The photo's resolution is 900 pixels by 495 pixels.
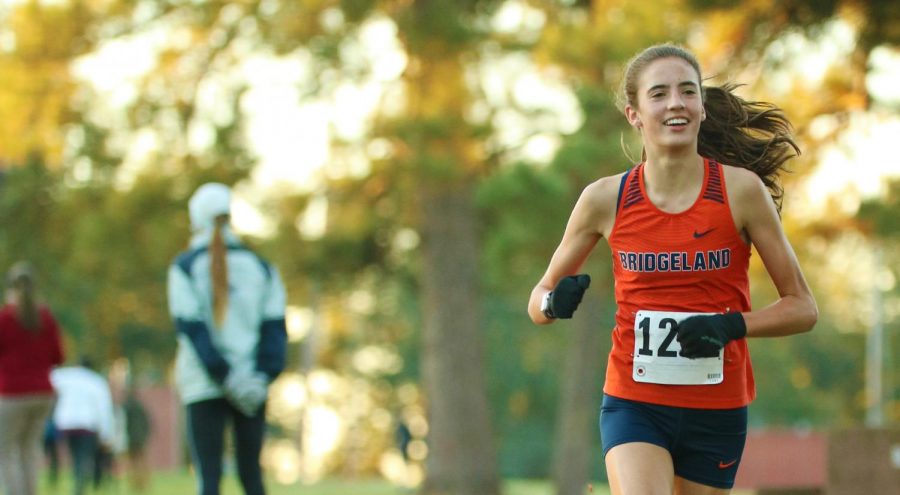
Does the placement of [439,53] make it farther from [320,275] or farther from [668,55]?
[668,55]

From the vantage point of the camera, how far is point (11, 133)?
56.4ft

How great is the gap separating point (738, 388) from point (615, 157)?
10.7 meters

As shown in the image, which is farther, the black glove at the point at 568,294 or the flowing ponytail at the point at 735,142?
the flowing ponytail at the point at 735,142

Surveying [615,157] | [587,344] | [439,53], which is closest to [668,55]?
[615,157]

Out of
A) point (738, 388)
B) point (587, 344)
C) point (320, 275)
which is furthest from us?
point (587, 344)

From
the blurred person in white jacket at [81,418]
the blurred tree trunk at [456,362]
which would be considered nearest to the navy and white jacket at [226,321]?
the blurred person in white jacket at [81,418]

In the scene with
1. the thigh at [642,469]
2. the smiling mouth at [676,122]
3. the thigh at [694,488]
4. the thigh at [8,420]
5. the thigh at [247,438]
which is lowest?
the thigh at [694,488]

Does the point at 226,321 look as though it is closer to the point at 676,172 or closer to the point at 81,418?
the point at 676,172

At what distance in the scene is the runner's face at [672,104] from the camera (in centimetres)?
459

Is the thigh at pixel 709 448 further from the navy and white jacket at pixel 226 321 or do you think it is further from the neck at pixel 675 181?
the navy and white jacket at pixel 226 321

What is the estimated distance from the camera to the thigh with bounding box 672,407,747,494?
4602 millimetres

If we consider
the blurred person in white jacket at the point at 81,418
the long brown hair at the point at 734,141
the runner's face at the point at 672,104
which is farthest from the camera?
the blurred person in white jacket at the point at 81,418

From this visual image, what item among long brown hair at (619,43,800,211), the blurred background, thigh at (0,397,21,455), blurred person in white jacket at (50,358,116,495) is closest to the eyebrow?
long brown hair at (619,43,800,211)

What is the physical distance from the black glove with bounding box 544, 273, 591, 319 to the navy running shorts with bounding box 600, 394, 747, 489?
0.30 m
